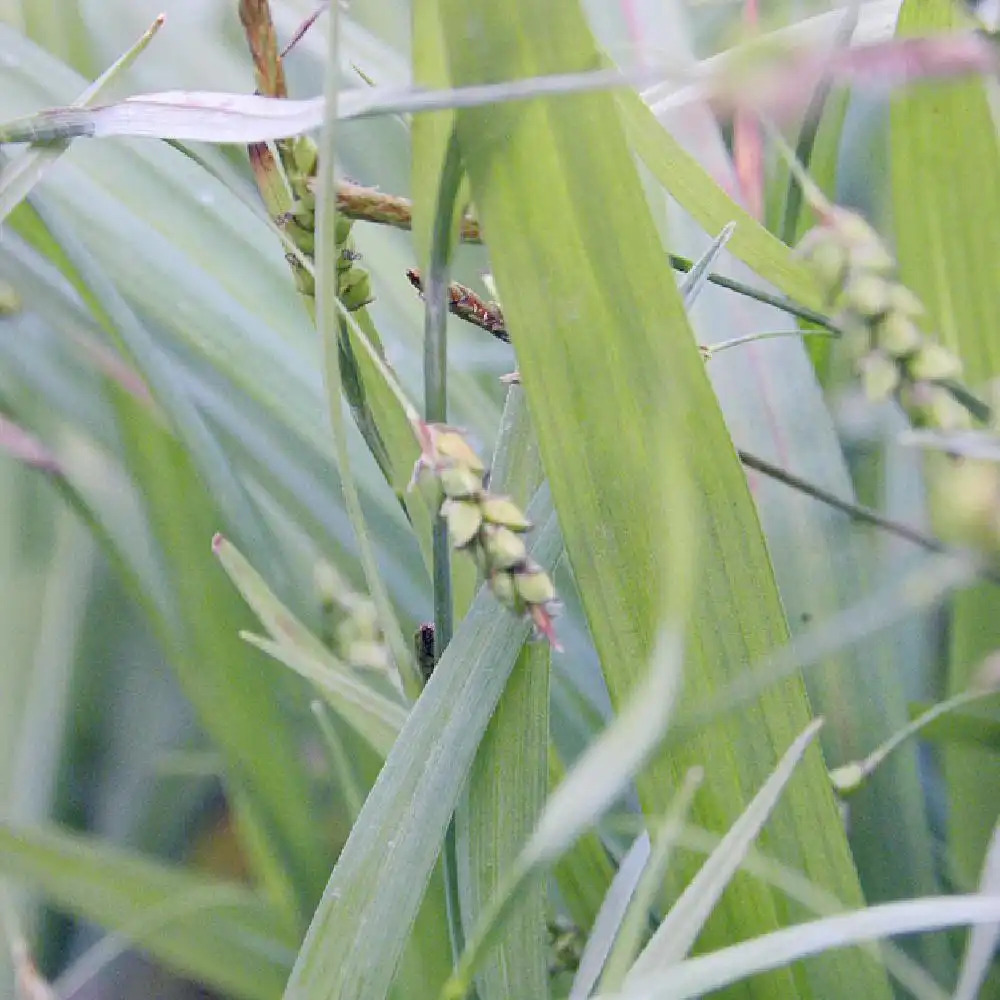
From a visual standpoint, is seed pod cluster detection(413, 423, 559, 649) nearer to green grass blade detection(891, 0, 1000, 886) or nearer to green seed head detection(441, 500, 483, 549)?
green seed head detection(441, 500, 483, 549)

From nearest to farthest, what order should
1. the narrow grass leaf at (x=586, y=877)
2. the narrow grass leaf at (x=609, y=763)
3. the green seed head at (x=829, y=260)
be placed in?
the narrow grass leaf at (x=609, y=763), the green seed head at (x=829, y=260), the narrow grass leaf at (x=586, y=877)

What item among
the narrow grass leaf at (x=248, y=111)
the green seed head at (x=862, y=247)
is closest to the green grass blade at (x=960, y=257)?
the green seed head at (x=862, y=247)

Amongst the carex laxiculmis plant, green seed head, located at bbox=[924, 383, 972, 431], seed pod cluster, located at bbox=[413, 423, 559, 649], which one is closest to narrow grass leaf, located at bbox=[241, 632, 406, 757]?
the carex laxiculmis plant

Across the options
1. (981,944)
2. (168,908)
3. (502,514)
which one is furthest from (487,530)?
(168,908)

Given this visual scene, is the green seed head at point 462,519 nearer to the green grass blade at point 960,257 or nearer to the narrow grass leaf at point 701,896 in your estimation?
the narrow grass leaf at point 701,896

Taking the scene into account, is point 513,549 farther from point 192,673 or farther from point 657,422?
point 192,673


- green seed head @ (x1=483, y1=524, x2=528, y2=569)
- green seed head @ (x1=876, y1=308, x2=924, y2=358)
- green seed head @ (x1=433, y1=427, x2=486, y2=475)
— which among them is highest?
green seed head @ (x1=876, y1=308, x2=924, y2=358)
